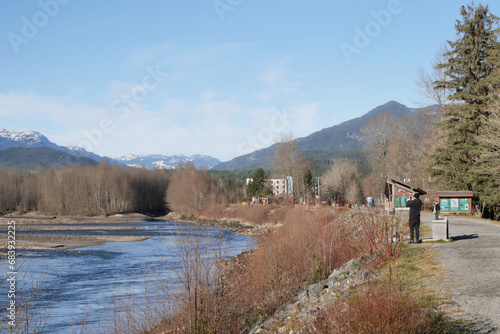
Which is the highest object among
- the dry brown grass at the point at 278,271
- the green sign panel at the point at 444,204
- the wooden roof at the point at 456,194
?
the wooden roof at the point at 456,194

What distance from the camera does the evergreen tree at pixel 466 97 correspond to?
33219mm

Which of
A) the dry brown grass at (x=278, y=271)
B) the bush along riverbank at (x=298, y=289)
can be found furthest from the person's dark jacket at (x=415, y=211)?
the dry brown grass at (x=278, y=271)

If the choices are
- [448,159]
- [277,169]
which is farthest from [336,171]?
[448,159]

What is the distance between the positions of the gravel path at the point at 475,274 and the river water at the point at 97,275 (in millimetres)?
5041

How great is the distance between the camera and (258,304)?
43.5ft

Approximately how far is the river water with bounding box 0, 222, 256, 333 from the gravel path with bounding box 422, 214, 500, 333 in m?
5.04

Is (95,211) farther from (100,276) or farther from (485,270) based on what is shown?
(485,270)

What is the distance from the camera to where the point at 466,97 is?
33.6m

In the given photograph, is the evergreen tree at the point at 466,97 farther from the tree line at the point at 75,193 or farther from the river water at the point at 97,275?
the tree line at the point at 75,193

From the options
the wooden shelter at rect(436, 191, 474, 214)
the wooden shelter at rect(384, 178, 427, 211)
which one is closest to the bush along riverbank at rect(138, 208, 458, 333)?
the wooden shelter at rect(436, 191, 474, 214)

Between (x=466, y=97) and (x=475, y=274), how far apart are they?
25688mm

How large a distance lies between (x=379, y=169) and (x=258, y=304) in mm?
53597

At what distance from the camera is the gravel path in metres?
8.30

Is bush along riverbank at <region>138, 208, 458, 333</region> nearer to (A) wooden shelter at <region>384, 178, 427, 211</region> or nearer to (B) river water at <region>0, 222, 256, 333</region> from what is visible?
(B) river water at <region>0, 222, 256, 333</region>
